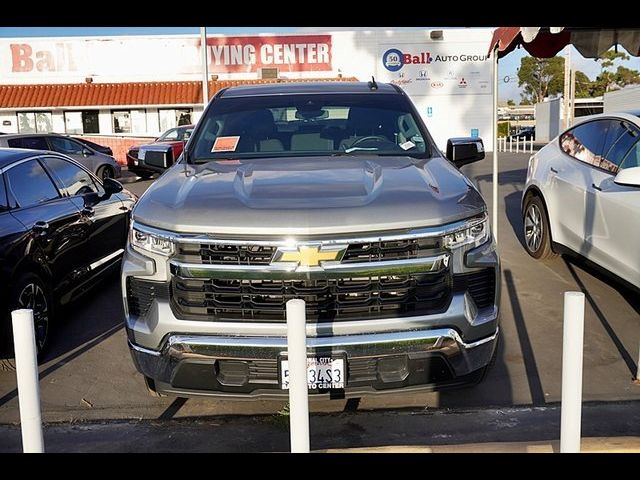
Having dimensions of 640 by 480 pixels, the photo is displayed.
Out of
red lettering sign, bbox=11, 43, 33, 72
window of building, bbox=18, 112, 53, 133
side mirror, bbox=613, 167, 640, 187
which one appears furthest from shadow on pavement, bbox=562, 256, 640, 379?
red lettering sign, bbox=11, 43, 33, 72

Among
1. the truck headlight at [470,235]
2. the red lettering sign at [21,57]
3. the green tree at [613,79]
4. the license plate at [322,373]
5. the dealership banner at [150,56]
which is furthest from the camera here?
the green tree at [613,79]

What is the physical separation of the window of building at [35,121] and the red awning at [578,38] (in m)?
26.2

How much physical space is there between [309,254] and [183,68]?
2908 cm

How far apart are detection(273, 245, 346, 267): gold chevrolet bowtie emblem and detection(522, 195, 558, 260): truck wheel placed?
4421 millimetres

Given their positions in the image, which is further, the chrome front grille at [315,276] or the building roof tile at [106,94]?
the building roof tile at [106,94]

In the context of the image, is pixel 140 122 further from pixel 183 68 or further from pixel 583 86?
pixel 583 86

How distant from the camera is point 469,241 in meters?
3.38

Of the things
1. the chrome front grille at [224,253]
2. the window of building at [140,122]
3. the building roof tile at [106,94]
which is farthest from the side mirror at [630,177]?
the window of building at [140,122]

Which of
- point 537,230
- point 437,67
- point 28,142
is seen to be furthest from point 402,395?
point 437,67

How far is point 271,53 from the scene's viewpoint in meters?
30.7

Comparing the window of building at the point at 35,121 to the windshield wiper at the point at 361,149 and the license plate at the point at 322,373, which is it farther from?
the license plate at the point at 322,373

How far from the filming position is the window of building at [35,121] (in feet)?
98.8
